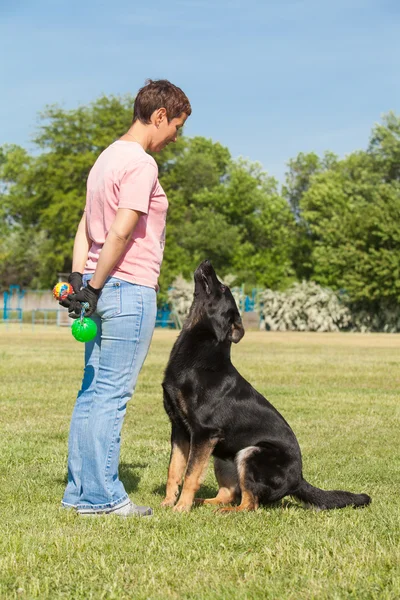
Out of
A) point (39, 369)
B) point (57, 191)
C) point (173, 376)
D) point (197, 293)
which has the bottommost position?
point (39, 369)

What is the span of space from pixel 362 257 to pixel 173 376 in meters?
37.5

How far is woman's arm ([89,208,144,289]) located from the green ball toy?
0.82 ft

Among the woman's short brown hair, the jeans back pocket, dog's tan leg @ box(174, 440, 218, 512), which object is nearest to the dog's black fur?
dog's tan leg @ box(174, 440, 218, 512)

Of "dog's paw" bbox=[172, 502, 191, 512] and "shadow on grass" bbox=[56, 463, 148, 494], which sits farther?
"shadow on grass" bbox=[56, 463, 148, 494]

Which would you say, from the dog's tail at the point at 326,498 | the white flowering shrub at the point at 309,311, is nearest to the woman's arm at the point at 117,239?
the dog's tail at the point at 326,498

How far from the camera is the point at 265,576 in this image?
3342 millimetres

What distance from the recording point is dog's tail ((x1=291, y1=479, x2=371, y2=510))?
471 centimetres

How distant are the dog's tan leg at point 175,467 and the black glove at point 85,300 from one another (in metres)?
1.06

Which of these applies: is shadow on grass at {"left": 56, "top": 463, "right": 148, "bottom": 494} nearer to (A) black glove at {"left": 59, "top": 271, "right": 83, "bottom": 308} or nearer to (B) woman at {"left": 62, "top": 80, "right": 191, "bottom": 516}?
(B) woman at {"left": 62, "top": 80, "right": 191, "bottom": 516}

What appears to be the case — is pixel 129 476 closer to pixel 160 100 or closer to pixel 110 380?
pixel 110 380

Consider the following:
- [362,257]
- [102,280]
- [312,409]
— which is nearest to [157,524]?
[102,280]

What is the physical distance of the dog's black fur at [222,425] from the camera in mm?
4668

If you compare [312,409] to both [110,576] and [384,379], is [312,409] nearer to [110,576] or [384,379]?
[384,379]

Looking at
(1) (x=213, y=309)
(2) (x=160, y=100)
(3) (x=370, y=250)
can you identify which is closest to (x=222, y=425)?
(1) (x=213, y=309)
